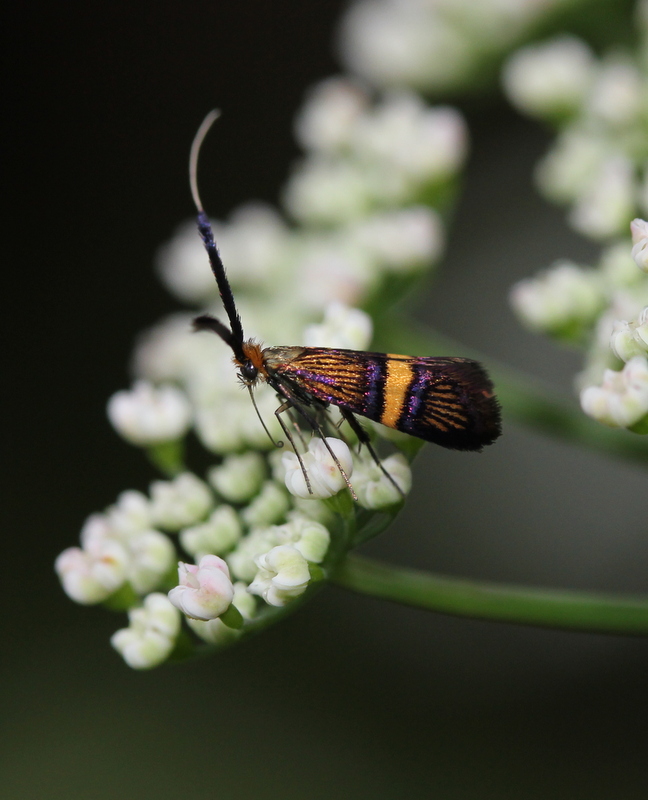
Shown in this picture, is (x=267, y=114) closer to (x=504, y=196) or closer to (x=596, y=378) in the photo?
(x=504, y=196)

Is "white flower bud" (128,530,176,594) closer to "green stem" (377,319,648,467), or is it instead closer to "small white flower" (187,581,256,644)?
"small white flower" (187,581,256,644)

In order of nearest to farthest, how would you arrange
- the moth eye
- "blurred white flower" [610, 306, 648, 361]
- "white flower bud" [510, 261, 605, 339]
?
"blurred white flower" [610, 306, 648, 361], the moth eye, "white flower bud" [510, 261, 605, 339]

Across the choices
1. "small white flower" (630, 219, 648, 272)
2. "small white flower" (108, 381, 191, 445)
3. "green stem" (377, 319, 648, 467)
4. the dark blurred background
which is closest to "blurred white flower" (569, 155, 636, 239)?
"green stem" (377, 319, 648, 467)

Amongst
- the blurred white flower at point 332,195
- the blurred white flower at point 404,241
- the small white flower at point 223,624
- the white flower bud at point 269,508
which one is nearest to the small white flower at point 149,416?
the white flower bud at point 269,508

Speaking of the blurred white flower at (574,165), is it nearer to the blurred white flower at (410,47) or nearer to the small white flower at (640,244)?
the blurred white flower at (410,47)

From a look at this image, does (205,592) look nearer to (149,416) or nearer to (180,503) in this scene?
(180,503)
